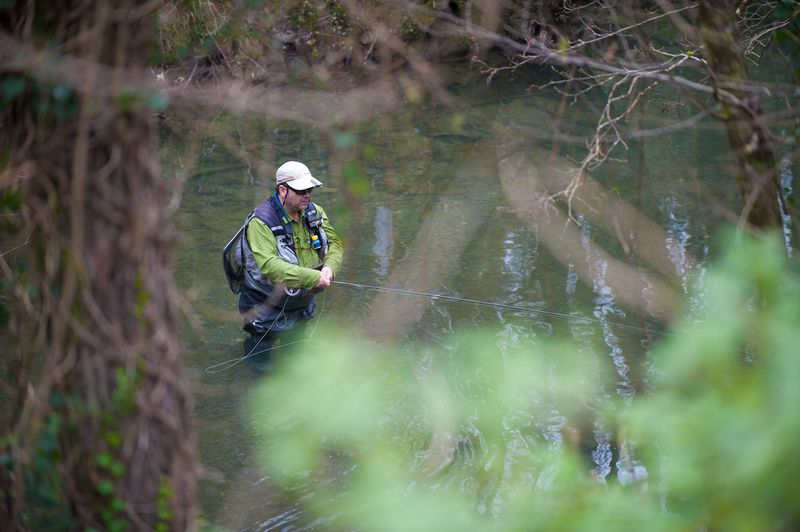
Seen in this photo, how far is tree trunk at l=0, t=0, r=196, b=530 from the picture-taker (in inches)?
104

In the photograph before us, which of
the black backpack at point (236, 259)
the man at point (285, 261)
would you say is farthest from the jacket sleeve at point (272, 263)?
the black backpack at point (236, 259)

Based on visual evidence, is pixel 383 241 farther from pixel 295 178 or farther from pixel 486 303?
pixel 295 178

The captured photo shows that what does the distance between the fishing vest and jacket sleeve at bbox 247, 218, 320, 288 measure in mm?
51

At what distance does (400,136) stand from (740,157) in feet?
34.7

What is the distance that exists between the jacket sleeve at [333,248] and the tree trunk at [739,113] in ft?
11.1

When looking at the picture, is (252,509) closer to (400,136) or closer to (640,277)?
(640,277)

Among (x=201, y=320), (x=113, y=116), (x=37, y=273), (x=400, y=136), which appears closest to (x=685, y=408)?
(x=113, y=116)

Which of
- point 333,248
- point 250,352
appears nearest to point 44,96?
point 333,248

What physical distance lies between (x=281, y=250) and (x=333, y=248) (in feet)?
2.03

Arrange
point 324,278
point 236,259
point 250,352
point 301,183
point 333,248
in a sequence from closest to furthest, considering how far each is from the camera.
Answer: point 301,183 → point 324,278 → point 236,259 → point 333,248 → point 250,352

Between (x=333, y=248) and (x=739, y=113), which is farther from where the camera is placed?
(x=333, y=248)

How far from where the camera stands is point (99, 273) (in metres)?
2.73

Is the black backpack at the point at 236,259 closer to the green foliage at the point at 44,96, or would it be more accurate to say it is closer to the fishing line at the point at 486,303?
the fishing line at the point at 486,303

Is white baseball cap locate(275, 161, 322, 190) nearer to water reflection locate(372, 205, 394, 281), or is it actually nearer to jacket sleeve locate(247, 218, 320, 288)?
jacket sleeve locate(247, 218, 320, 288)
